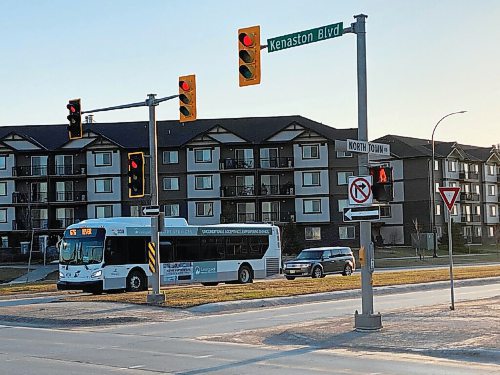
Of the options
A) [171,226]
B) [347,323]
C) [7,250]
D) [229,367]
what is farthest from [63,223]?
[229,367]

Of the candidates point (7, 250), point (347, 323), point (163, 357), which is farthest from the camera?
point (7, 250)

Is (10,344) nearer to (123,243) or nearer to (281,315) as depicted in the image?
(281,315)

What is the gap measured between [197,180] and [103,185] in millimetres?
9051

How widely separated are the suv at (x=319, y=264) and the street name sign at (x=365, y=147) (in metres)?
24.8

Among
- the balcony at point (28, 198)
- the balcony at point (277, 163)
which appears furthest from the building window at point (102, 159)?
the balcony at point (277, 163)

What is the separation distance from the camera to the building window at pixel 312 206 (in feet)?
252

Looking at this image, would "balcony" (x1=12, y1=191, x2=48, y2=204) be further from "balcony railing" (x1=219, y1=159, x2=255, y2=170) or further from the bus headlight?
the bus headlight

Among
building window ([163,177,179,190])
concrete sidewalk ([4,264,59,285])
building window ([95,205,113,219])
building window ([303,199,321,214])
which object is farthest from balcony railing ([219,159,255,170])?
concrete sidewalk ([4,264,59,285])

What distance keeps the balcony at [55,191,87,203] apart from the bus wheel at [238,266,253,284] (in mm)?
41027

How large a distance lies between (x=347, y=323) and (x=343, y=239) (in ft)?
190

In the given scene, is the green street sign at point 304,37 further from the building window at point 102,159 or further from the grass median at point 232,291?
the building window at point 102,159

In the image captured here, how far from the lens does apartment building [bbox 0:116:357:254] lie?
251ft

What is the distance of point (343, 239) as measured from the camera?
77250 mm

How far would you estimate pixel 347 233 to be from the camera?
77.6 m
